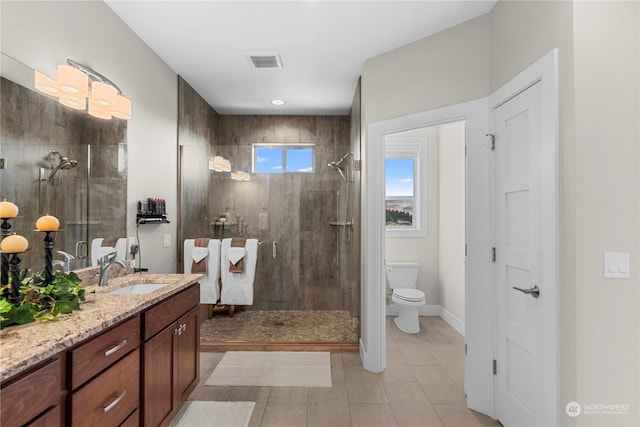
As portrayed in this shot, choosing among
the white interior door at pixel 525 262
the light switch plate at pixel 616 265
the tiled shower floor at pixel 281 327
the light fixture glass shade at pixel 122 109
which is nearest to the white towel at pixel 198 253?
the tiled shower floor at pixel 281 327

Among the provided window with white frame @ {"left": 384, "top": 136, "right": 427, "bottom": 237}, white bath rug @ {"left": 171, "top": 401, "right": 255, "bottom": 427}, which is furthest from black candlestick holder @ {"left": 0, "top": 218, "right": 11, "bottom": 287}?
window with white frame @ {"left": 384, "top": 136, "right": 427, "bottom": 237}

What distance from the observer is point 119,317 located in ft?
4.43

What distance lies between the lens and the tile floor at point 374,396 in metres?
2.06

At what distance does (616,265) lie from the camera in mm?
1397

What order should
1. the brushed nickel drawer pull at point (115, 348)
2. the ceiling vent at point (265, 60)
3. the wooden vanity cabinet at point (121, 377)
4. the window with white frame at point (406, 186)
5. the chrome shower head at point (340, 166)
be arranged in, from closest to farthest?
the wooden vanity cabinet at point (121, 377) → the brushed nickel drawer pull at point (115, 348) → the ceiling vent at point (265, 60) → the chrome shower head at point (340, 166) → the window with white frame at point (406, 186)

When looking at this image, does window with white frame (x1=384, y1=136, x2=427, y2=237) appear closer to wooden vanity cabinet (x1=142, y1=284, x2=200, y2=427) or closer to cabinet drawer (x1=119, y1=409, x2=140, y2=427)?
wooden vanity cabinet (x1=142, y1=284, x2=200, y2=427)

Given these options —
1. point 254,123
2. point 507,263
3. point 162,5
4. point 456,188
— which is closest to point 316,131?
point 254,123

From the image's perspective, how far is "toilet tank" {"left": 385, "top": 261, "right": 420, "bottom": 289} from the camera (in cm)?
388

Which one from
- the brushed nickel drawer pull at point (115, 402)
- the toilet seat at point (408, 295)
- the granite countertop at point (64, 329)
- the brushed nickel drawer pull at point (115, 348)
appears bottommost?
the toilet seat at point (408, 295)

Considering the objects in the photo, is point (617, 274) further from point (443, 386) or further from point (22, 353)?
point (22, 353)

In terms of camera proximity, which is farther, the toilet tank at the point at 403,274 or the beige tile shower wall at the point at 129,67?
the toilet tank at the point at 403,274

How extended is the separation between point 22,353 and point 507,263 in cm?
231

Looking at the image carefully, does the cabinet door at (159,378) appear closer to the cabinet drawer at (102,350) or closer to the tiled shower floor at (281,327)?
the cabinet drawer at (102,350)

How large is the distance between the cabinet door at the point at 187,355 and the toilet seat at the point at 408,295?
220 centimetres
